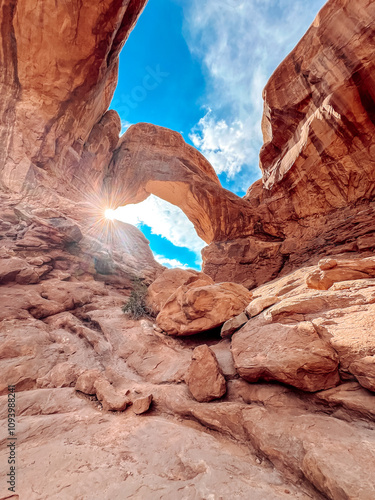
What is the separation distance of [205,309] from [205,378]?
9.33 feet

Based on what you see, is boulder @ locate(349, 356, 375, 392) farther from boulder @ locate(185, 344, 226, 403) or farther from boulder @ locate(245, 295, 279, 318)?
boulder @ locate(245, 295, 279, 318)

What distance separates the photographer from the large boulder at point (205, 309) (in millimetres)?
7438

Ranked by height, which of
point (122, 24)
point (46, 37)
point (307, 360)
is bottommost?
point (307, 360)

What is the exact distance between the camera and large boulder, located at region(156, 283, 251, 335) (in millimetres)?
7438

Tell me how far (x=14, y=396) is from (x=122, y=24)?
26634 millimetres

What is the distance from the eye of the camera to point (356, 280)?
563cm

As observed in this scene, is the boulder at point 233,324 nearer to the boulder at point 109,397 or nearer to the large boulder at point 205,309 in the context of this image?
the large boulder at point 205,309

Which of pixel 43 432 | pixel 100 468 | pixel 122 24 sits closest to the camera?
pixel 100 468

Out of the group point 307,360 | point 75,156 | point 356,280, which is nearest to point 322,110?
point 356,280

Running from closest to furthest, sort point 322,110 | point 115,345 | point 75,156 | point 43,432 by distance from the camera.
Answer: point 43,432 < point 115,345 < point 322,110 < point 75,156

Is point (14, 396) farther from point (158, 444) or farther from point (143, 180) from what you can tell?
point (143, 180)

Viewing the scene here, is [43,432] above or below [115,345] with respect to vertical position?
below

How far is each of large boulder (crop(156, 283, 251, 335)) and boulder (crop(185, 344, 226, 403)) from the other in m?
2.19

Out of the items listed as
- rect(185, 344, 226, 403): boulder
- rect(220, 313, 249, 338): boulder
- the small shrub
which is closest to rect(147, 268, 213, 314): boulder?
the small shrub
